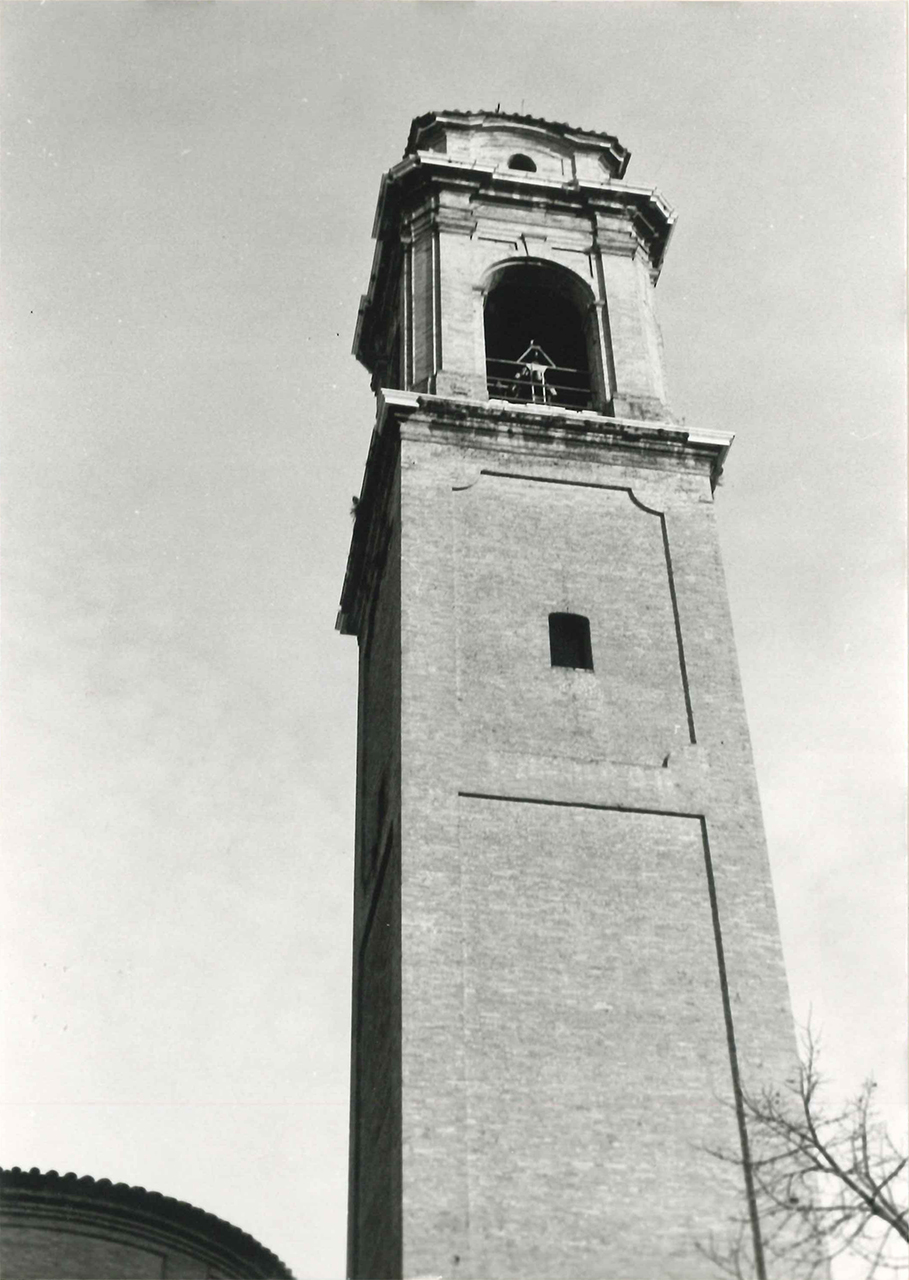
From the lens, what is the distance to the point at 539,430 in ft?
73.7

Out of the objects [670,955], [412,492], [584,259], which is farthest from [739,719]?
[584,259]

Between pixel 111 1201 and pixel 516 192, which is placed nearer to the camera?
pixel 111 1201

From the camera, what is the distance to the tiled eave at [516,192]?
2595 cm

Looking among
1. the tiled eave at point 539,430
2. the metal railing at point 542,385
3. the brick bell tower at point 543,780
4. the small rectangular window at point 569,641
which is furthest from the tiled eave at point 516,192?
the small rectangular window at point 569,641

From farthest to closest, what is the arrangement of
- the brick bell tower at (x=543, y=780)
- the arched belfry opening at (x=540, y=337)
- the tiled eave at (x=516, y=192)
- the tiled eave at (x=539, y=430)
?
1. the tiled eave at (x=516, y=192)
2. the arched belfry opening at (x=540, y=337)
3. the tiled eave at (x=539, y=430)
4. the brick bell tower at (x=543, y=780)

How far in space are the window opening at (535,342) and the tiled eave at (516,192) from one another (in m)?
1.31

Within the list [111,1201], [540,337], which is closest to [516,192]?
[540,337]

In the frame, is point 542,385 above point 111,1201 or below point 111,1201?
above

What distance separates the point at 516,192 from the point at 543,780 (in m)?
10.7

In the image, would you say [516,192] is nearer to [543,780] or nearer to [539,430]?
[539,430]

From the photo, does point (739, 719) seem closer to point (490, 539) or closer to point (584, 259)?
point (490, 539)

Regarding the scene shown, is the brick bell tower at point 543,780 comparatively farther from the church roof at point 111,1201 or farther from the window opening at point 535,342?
the church roof at point 111,1201

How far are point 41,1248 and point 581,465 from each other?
1080 cm

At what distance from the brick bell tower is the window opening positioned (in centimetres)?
5
